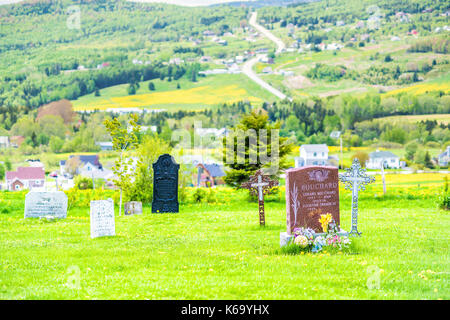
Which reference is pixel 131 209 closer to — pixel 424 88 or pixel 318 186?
pixel 318 186

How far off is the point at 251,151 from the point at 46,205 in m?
14.6

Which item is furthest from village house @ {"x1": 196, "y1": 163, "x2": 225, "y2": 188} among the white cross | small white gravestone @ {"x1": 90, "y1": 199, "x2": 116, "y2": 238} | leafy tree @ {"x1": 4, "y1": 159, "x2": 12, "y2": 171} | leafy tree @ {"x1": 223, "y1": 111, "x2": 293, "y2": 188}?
leafy tree @ {"x1": 4, "y1": 159, "x2": 12, "y2": 171}

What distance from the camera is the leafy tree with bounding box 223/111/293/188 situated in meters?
33.6

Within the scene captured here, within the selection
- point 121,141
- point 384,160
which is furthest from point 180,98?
point 121,141

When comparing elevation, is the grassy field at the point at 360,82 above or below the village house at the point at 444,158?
above

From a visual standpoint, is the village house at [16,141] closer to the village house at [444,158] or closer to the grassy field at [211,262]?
the village house at [444,158]

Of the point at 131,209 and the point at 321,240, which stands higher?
the point at 321,240

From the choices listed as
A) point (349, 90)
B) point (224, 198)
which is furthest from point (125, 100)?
point (224, 198)

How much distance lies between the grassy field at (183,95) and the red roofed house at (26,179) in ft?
309

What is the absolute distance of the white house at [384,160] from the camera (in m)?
75.4

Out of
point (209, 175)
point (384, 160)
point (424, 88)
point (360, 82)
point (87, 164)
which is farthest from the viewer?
point (360, 82)

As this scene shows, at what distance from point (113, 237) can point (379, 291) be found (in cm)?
968

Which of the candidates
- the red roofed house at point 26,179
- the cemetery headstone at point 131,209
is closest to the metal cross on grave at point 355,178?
the cemetery headstone at point 131,209

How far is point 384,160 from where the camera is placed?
75500 millimetres
